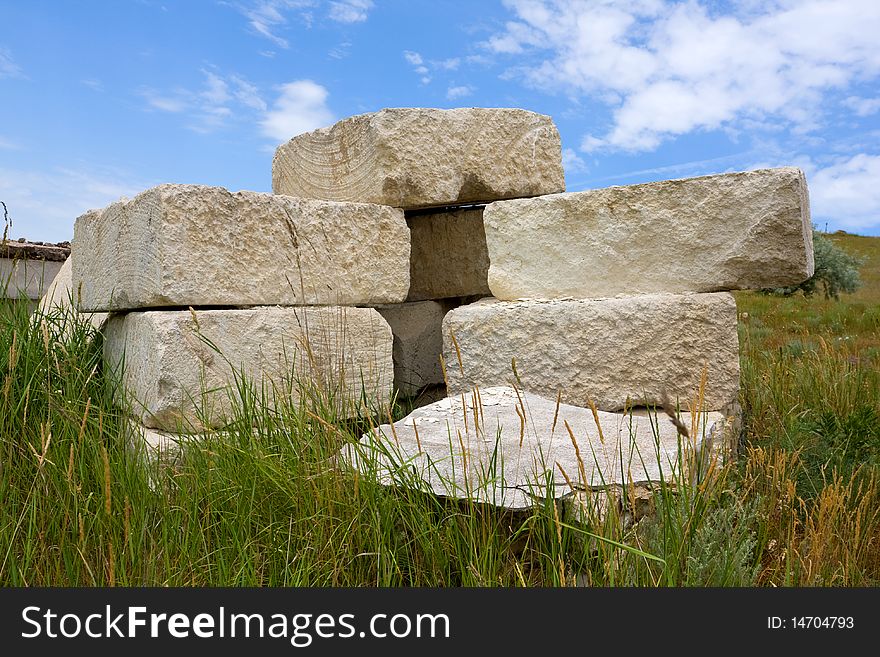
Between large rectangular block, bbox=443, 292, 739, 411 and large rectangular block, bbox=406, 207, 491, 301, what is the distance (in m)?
0.91

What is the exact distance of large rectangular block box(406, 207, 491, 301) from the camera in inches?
177

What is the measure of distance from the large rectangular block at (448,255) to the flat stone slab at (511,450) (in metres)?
1.20

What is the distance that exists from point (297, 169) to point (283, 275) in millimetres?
909

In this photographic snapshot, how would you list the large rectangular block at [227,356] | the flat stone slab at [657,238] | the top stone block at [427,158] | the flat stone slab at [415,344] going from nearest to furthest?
the large rectangular block at [227,356] < the flat stone slab at [657,238] < the top stone block at [427,158] < the flat stone slab at [415,344]

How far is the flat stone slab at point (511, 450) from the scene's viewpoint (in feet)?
7.65

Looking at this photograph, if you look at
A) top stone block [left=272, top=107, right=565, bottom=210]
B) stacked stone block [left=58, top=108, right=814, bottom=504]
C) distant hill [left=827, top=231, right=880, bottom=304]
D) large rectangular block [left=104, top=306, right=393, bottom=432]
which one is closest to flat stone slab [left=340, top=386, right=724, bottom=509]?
stacked stone block [left=58, top=108, right=814, bottom=504]

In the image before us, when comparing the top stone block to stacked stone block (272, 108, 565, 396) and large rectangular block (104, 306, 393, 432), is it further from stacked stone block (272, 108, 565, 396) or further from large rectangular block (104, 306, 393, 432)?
large rectangular block (104, 306, 393, 432)

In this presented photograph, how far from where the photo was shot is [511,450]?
9.04ft

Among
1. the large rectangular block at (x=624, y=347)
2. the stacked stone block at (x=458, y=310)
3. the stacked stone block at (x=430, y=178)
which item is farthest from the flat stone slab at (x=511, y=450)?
the stacked stone block at (x=430, y=178)

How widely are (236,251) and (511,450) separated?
1516 mm

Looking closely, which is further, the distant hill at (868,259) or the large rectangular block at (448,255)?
the distant hill at (868,259)

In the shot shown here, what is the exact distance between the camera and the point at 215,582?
7.41 ft

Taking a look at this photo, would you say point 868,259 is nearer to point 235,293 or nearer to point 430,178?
point 430,178

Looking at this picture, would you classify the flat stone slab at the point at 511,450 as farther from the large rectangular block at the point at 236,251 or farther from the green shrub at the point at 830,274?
the green shrub at the point at 830,274
